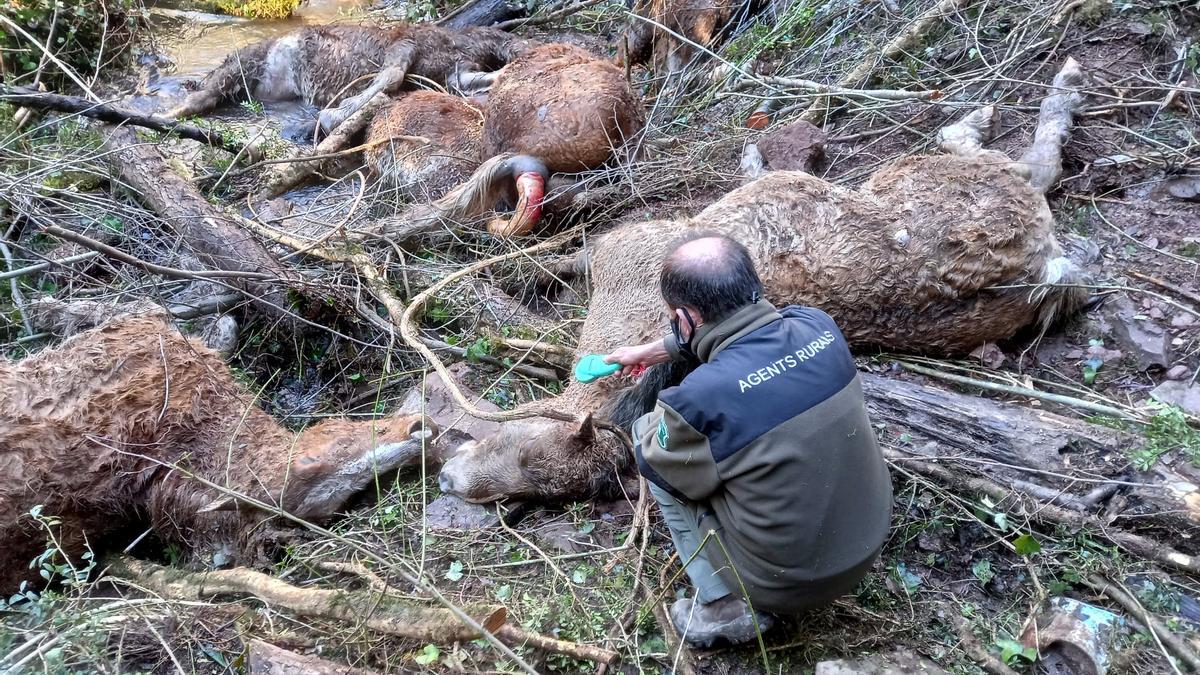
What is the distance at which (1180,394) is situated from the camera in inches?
140

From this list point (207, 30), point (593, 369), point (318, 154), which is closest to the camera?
point (593, 369)

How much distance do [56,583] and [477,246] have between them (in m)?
3.05

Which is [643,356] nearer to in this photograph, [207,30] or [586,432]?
[586,432]

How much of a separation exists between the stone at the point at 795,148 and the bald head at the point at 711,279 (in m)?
2.47

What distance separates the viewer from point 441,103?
6.82 metres

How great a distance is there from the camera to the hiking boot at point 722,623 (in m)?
2.88

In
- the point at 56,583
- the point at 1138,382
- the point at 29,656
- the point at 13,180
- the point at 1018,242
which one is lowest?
the point at 56,583

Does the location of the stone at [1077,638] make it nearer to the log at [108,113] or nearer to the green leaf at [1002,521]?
the green leaf at [1002,521]

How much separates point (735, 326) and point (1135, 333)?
2.47 m

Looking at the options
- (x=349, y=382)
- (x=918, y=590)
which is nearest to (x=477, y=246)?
(x=349, y=382)

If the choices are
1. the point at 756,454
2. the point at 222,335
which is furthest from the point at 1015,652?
the point at 222,335

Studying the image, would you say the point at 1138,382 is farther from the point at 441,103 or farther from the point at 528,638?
the point at 441,103

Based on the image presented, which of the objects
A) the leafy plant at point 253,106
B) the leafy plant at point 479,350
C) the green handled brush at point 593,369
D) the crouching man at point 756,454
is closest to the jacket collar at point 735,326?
the crouching man at point 756,454

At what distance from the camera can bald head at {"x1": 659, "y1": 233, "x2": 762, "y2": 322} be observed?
271cm
